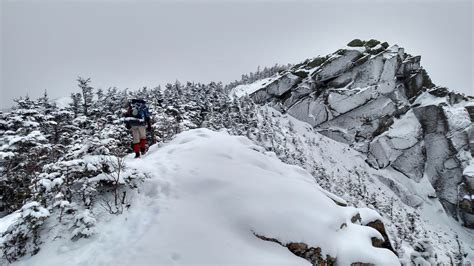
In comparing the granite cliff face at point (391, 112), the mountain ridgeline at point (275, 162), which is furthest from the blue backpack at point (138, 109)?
the granite cliff face at point (391, 112)

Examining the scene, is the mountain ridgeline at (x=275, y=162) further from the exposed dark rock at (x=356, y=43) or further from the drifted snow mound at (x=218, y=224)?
the exposed dark rock at (x=356, y=43)

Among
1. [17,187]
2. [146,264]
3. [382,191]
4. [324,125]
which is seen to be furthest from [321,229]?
[324,125]

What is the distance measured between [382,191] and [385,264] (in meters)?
47.4

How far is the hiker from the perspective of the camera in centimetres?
951

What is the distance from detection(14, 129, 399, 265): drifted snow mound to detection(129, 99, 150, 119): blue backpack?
8.76 feet

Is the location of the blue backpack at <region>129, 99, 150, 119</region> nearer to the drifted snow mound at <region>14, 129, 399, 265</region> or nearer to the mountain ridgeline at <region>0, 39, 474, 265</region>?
the mountain ridgeline at <region>0, 39, 474, 265</region>

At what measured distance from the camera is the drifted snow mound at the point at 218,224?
14.8 feet

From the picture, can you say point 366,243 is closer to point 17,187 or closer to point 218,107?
point 17,187

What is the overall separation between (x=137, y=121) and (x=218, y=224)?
18.8 feet

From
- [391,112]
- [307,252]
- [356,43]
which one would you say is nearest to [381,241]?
[307,252]

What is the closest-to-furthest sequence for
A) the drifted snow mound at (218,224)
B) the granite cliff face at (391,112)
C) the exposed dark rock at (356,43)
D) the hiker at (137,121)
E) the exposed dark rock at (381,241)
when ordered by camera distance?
1. the drifted snow mound at (218,224)
2. the exposed dark rock at (381,241)
3. the hiker at (137,121)
4. the granite cliff face at (391,112)
5. the exposed dark rock at (356,43)

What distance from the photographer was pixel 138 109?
31.9 ft

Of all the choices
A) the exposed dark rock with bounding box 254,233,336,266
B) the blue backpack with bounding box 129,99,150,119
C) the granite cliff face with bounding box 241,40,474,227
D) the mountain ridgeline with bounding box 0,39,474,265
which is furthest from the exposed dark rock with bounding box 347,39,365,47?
the exposed dark rock with bounding box 254,233,336,266

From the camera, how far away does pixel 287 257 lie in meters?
5.08
